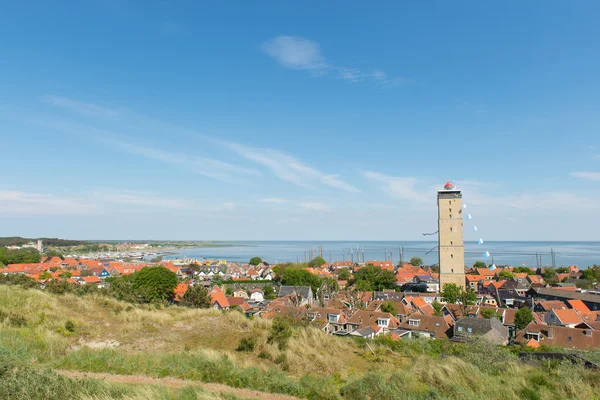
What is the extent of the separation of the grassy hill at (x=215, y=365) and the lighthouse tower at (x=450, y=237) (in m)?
39.1

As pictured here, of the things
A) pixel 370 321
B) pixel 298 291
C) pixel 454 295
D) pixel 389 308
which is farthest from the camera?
pixel 298 291

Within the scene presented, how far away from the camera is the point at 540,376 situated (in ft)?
24.6

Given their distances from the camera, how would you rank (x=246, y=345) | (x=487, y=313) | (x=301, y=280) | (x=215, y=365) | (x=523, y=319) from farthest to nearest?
(x=301, y=280), (x=487, y=313), (x=523, y=319), (x=246, y=345), (x=215, y=365)

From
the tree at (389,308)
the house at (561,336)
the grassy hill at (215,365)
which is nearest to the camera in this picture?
the grassy hill at (215,365)

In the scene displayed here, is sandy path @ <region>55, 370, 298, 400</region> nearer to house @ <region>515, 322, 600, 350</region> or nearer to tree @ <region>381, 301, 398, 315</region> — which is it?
house @ <region>515, 322, 600, 350</region>

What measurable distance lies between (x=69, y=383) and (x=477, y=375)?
7.59 meters

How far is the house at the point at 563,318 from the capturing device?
34.0m

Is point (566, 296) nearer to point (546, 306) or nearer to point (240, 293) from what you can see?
point (546, 306)

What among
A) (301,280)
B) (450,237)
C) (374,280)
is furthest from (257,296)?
(450,237)

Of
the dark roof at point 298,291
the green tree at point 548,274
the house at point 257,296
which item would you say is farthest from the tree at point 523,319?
the green tree at point 548,274

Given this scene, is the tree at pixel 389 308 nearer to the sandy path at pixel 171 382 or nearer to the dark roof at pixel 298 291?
the dark roof at pixel 298 291

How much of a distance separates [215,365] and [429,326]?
1111 inches

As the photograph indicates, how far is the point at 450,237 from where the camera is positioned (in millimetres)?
49906

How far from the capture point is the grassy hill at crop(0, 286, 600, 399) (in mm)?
5699
